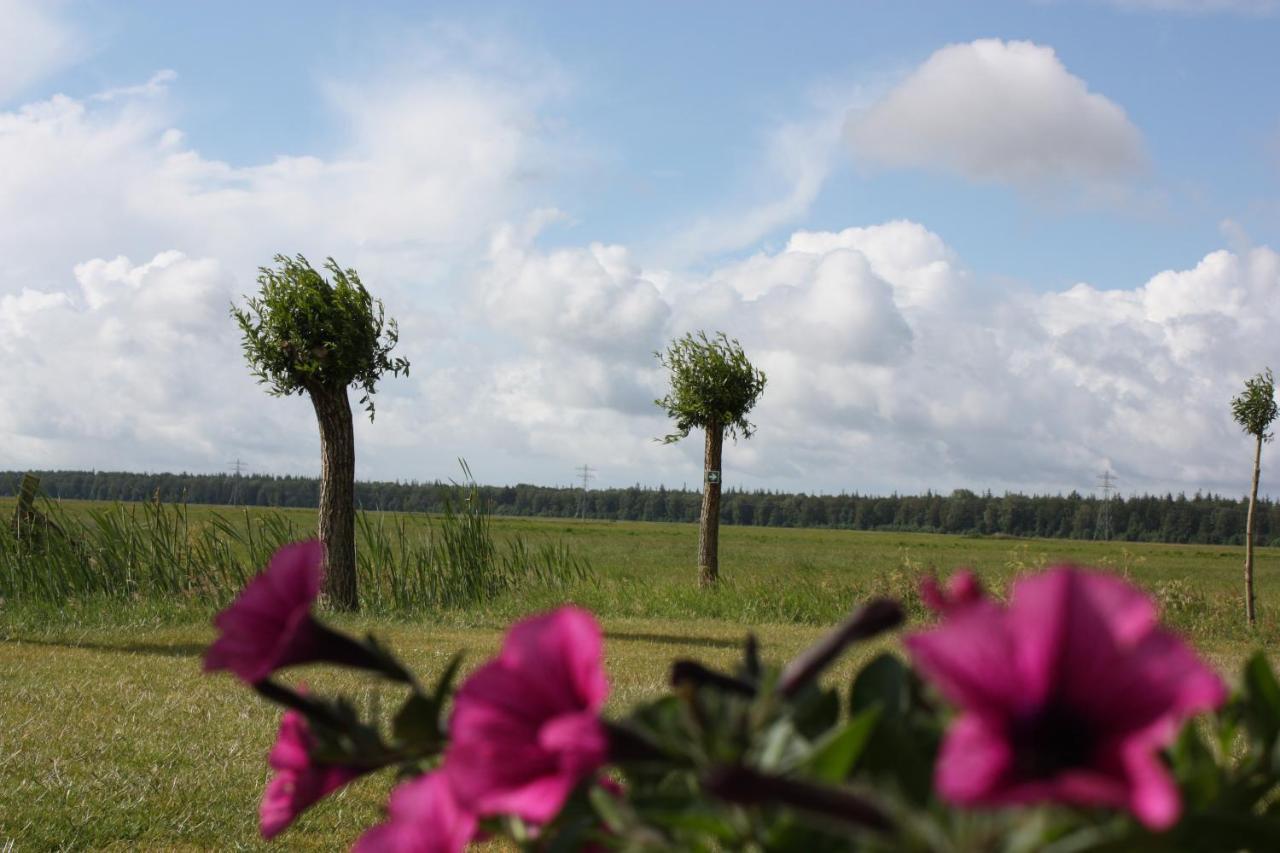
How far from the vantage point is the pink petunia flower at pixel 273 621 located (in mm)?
505

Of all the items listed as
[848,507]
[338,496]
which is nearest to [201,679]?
[338,496]

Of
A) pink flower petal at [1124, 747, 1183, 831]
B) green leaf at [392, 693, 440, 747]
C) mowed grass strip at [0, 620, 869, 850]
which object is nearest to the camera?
pink flower petal at [1124, 747, 1183, 831]

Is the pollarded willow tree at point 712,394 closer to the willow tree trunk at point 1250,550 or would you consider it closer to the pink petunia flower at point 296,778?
the willow tree trunk at point 1250,550

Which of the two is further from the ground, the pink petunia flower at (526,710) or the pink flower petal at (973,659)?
the pink flower petal at (973,659)

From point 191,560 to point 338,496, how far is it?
141cm

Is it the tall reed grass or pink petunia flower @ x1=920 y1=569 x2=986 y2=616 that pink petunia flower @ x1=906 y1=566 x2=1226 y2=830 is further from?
the tall reed grass

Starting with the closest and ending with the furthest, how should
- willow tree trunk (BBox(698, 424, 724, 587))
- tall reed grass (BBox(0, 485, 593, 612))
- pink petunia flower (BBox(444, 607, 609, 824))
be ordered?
pink petunia flower (BBox(444, 607, 609, 824)) < tall reed grass (BBox(0, 485, 593, 612)) < willow tree trunk (BBox(698, 424, 724, 587))

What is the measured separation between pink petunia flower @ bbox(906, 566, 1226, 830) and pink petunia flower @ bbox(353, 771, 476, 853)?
21 cm

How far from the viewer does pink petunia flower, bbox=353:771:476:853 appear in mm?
436

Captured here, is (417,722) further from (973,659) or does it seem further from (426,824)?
(973,659)

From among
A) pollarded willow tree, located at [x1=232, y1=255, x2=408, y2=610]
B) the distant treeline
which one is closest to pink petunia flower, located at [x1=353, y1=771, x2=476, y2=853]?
pollarded willow tree, located at [x1=232, y1=255, x2=408, y2=610]

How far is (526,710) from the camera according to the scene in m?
0.41

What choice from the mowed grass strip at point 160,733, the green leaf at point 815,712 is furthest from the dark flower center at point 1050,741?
the mowed grass strip at point 160,733

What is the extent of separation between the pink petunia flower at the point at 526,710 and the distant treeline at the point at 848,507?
249ft
